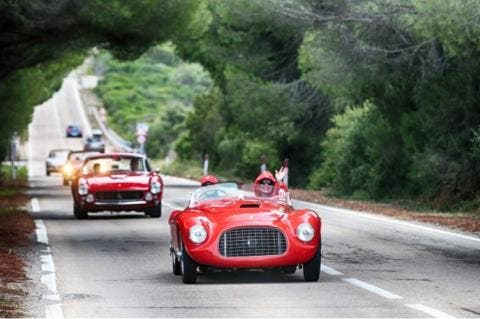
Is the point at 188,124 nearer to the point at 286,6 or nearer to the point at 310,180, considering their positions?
the point at 310,180

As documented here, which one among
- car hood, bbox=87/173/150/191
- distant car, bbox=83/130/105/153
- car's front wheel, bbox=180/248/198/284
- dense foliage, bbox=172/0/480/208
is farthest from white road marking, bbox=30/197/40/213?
distant car, bbox=83/130/105/153

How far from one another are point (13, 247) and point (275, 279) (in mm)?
6115

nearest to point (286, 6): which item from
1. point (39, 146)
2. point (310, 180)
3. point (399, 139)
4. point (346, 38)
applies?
point (346, 38)

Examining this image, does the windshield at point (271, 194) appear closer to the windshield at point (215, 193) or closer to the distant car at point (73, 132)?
the windshield at point (215, 193)

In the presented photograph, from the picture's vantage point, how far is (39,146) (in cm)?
10681

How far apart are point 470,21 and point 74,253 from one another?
411 inches

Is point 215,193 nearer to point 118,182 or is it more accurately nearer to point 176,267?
point 176,267

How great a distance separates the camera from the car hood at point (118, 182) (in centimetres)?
2727

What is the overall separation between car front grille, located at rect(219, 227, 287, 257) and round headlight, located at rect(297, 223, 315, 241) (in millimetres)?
193

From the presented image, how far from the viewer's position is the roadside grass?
12766 millimetres

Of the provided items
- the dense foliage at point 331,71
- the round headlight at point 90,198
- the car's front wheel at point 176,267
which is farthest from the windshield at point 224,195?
the round headlight at point 90,198

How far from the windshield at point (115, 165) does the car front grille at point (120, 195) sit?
860 millimetres

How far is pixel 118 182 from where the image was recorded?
2733cm

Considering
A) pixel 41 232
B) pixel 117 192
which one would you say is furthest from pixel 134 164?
pixel 41 232
